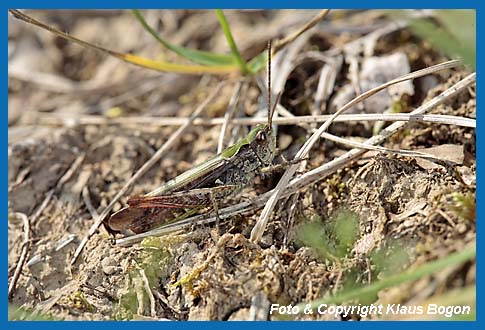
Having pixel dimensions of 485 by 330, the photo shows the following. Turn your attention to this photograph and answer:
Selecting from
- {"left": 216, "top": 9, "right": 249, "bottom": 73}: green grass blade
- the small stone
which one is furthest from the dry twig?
{"left": 216, "top": 9, "right": 249, "bottom": 73}: green grass blade

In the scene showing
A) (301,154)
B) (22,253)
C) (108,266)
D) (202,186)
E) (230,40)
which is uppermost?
(230,40)

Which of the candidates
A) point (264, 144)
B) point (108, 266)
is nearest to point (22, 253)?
point (108, 266)

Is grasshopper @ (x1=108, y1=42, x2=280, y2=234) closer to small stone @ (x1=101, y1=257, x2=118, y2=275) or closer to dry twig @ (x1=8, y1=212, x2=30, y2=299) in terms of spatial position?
small stone @ (x1=101, y1=257, x2=118, y2=275)

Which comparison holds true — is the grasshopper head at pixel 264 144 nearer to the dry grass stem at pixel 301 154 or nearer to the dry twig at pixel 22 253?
the dry grass stem at pixel 301 154

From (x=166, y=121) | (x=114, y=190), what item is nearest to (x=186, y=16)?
(x=166, y=121)

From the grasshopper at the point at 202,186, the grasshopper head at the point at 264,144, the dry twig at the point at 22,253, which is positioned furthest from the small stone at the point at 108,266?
the grasshopper head at the point at 264,144

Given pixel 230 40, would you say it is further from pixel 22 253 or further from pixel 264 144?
pixel 22 253

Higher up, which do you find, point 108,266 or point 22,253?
point 108,266

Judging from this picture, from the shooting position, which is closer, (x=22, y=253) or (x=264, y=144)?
(x=264, y=144)
